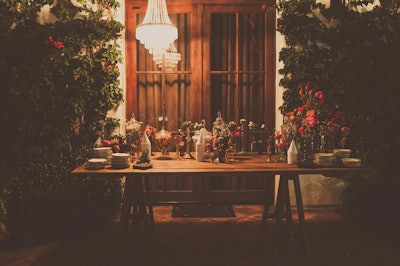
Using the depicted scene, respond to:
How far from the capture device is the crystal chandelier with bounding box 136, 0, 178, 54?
4027mm

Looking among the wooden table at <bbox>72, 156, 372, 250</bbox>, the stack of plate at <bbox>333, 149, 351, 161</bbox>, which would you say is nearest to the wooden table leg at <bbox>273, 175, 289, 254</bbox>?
the wooden table at <bbox>72, 156, 372, 250</bbox>

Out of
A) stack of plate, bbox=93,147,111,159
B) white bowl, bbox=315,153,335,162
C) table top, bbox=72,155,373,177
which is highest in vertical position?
stack of plate, bbox=93,147,111,159

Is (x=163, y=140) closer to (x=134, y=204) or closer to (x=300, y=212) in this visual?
(x=134, y=204)

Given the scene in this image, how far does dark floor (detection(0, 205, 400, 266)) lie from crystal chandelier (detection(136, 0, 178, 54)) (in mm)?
1744

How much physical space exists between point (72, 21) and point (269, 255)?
10.6ft

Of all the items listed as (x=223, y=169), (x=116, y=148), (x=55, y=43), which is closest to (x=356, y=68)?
(x=223, y=169)

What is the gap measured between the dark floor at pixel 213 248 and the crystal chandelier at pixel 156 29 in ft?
5.72

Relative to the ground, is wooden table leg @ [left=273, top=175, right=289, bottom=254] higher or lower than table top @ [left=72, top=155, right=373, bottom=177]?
lower

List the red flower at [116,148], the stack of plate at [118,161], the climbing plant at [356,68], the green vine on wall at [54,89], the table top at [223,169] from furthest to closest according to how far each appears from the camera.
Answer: the climbing plant at [356,68] → the green vine on wall at [54,89] → the red flower at [116,148] → the stack of plate at [118,161] → the table top at [223,169]

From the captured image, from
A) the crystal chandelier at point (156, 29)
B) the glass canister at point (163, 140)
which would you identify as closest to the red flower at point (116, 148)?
the glass canister at point (163, 140)

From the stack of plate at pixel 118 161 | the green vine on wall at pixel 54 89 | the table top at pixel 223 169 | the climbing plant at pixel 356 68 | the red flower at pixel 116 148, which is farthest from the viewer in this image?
the climbing plant at pixel 356 68

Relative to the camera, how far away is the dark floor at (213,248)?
→ 3.77m

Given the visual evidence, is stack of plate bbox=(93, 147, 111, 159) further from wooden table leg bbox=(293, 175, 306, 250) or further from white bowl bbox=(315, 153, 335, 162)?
white bowl bbox=(315, 153, 335, 162)

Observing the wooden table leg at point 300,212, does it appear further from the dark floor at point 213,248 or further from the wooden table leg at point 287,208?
the dark floor at point 213,248
